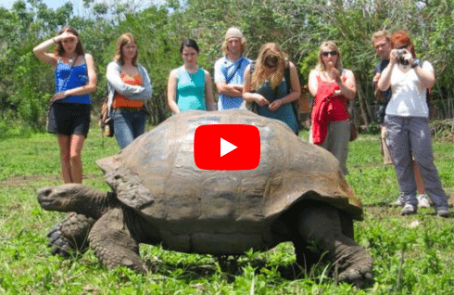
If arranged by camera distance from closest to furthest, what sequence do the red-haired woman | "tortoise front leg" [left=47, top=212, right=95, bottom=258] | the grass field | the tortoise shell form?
the grass field → the tortoise shell → "tortoise front leg" [left=47, top=212, right=95, bottom=258] → the red-haired woman

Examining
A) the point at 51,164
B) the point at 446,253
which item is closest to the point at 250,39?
the point at 51,164

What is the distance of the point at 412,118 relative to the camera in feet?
22.5

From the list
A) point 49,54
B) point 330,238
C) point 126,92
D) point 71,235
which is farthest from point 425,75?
point 71,235

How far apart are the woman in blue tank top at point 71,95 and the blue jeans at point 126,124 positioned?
1.05ft

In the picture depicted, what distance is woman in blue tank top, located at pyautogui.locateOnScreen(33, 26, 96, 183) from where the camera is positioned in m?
6.86

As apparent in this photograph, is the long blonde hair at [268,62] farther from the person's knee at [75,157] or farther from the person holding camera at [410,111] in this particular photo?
the person's knee at [75,157]

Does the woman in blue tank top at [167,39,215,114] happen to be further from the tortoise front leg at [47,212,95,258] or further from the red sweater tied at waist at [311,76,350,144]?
the tortoise front leg at [47,212,95,258]

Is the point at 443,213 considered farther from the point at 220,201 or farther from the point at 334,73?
the point at 220,201

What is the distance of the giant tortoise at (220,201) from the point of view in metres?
3.97

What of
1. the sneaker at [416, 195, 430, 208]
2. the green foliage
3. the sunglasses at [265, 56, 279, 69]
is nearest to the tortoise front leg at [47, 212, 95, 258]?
the sunglasses at [265, 56, 279, 69]

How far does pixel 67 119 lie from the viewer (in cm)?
693

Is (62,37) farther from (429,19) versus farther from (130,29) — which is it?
(130,29)

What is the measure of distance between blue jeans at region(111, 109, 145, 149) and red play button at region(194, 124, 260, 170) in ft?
8.42

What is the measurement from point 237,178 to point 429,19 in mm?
15752
